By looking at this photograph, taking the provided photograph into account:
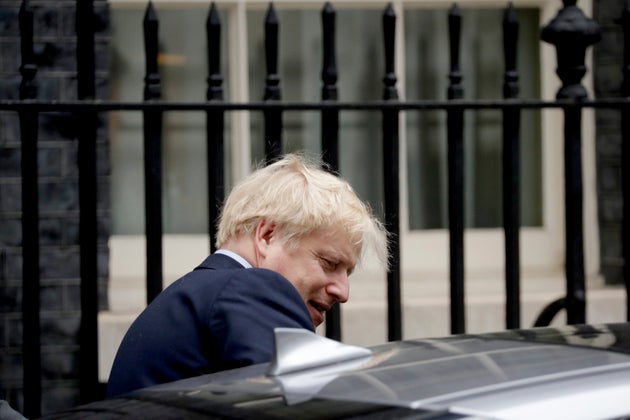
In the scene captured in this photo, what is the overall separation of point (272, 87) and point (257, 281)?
1.72 meters

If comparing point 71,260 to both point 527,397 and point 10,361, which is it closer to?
point 10,361

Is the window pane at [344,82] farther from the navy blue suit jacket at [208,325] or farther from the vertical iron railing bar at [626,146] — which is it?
the navy blue suit jacket at [208,325]

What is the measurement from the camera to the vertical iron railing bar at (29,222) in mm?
4121

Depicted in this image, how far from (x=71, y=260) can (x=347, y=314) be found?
45.2 inches

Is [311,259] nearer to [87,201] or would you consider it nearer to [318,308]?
[318,308]

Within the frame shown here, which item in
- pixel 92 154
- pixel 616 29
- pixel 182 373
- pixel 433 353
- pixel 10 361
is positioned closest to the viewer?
pixel 433 353

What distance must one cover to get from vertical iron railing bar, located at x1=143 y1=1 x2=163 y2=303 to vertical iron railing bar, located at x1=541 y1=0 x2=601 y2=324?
3.99 ft

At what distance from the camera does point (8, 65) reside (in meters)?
5.71

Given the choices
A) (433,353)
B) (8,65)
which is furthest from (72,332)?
(433,353)

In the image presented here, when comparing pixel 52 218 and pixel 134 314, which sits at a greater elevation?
pixel 52 218

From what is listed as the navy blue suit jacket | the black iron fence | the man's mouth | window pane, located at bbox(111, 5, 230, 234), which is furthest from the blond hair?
window pane, located at bbox(111, 5, 230, 234)

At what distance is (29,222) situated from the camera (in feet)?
13.6

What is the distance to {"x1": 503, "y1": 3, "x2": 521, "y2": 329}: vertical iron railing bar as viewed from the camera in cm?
441

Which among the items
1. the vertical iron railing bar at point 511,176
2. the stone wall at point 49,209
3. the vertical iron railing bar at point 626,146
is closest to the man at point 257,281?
the vertical iron railing bar at point 511,176
